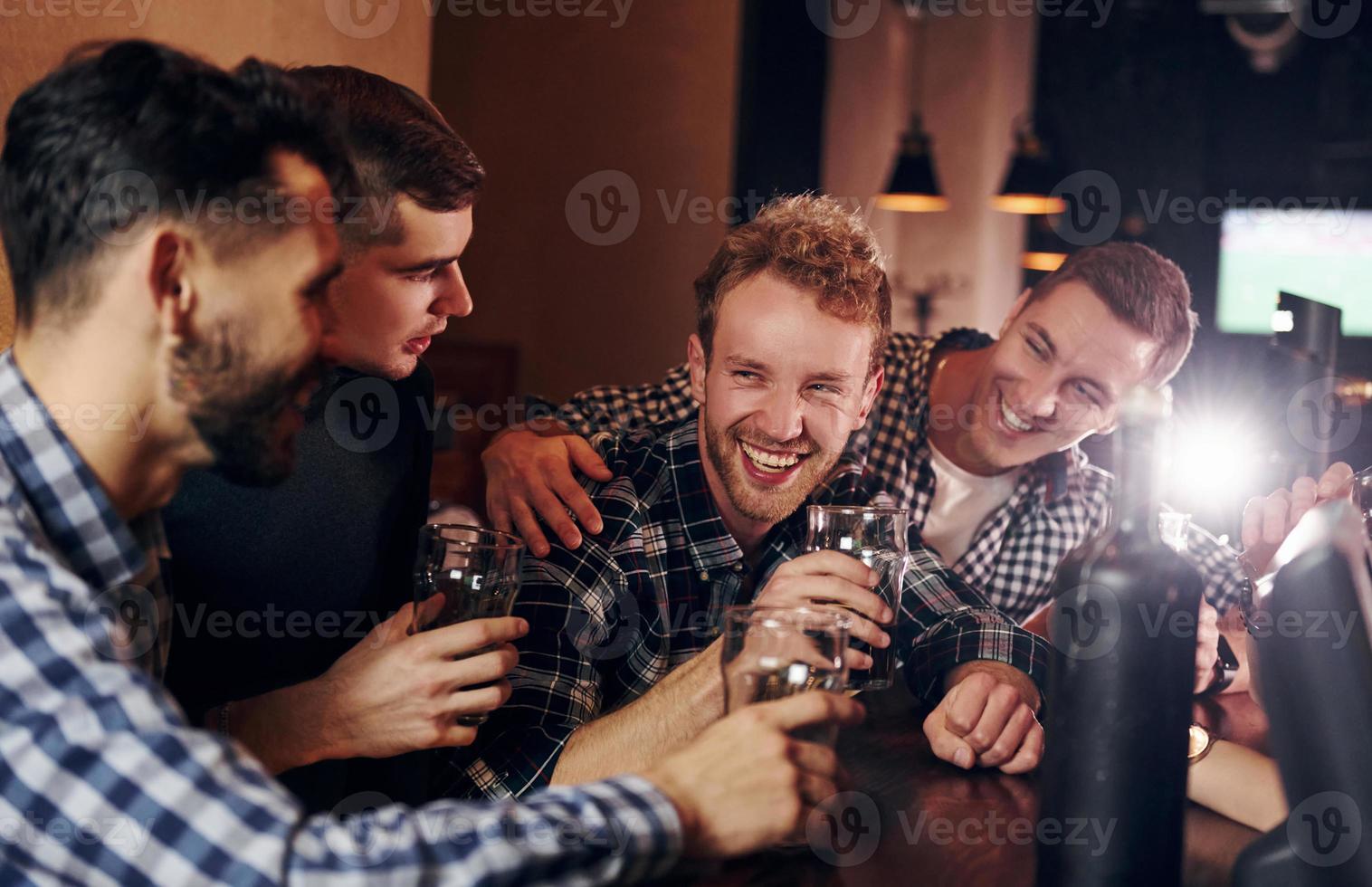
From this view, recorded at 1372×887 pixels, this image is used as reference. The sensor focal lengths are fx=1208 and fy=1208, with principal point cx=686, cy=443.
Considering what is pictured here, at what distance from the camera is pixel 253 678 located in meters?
Result: 1.52

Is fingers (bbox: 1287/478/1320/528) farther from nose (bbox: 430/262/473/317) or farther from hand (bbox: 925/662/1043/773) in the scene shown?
nose (bbox: 430/262/473/317)

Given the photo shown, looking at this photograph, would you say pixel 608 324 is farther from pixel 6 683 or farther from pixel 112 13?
pixel 6 683

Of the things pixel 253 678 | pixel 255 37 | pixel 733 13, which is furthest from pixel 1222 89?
pixel 253 678

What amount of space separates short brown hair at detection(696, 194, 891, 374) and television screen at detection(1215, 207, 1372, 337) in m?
5.68

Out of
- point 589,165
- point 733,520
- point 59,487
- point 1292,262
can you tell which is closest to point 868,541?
point 733,520

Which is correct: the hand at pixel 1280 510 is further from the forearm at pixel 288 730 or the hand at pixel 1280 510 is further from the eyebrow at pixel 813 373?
the forearm at pixel 288 730

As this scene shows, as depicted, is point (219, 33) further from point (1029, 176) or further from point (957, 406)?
point (1029, 176)

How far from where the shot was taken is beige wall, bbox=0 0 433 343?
57.5 inches

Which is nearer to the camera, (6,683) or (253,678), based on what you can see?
(6,683)

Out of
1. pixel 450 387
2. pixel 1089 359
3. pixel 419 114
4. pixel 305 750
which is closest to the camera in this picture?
pixel 305 750

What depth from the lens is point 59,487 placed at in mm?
923

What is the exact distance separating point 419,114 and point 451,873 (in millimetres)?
1206

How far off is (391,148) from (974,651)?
103 cm

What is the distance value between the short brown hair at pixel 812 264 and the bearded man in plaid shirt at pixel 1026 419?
48 centimetres
